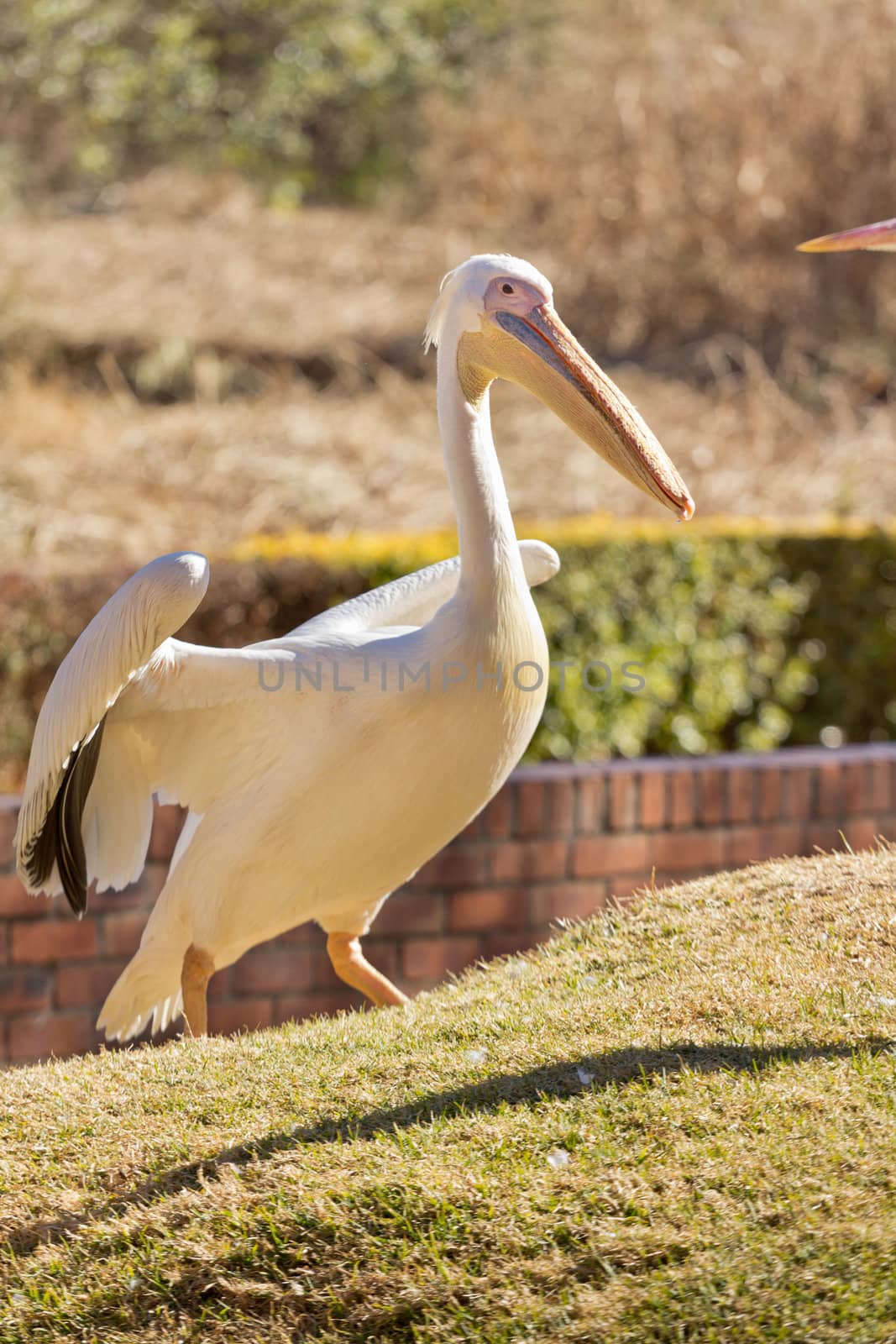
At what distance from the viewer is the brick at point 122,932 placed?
474cm

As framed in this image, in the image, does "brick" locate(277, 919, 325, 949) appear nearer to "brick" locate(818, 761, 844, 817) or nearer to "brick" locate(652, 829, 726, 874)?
"brick" locate(652, 829, 726, 874)

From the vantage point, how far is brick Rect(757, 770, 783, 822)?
557cm

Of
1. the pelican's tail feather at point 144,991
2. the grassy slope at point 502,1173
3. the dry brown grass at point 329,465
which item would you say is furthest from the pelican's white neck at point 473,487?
the dry brown grass at point 329,465

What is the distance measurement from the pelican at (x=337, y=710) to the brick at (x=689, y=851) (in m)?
2.18

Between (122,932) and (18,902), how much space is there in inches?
13.6

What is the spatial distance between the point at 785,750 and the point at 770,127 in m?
7.65

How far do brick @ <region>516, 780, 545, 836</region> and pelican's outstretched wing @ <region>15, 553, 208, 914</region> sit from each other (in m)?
1.86

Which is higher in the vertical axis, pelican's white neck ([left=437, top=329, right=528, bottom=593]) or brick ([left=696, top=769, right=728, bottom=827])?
pelican's white neck ([left=437, top=329, right=528, bottom=593])

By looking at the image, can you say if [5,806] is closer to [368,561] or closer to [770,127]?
[368,561]

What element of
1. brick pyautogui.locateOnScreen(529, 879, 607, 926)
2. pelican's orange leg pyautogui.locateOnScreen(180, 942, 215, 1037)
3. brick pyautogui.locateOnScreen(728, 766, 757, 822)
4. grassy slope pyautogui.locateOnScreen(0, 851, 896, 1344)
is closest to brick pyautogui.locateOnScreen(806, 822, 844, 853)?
brick pyautogui.locateOnScreen(728, 766, 757, 822)

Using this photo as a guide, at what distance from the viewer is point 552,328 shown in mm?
3156

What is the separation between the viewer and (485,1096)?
2691 mm

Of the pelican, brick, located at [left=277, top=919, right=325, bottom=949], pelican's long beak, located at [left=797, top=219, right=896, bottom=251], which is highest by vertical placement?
pelican's long beak, located at [left=797, top=219, right=896, bottom=251]

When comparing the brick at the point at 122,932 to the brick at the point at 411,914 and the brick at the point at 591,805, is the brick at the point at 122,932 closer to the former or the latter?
the brick at the point at 411,914
